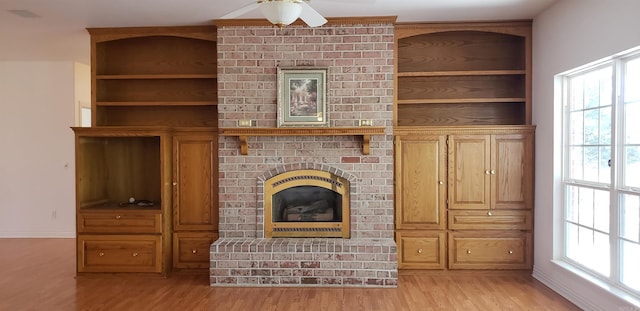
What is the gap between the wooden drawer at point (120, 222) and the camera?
174 inches

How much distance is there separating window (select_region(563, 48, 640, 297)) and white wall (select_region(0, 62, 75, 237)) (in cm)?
647

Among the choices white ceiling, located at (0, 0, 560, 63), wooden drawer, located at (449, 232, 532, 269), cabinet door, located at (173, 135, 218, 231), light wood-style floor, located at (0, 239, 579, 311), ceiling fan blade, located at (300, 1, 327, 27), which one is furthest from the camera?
cabinet door, located at (173, 135, 218, 231)

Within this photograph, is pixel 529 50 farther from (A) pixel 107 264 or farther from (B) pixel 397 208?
(A) pixel 107 264

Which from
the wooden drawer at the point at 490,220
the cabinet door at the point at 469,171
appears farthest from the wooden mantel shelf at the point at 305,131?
the wooden drawer at the point at 490,220

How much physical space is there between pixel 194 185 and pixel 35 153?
3433 mm

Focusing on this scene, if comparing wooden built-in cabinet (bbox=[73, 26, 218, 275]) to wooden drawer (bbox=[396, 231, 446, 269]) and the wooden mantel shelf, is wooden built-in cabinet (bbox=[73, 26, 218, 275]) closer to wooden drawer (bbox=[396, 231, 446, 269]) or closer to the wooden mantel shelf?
the wooden mantel shelf

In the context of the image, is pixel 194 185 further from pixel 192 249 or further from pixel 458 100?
pixel 458 100

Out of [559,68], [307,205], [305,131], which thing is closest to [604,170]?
[559,68]

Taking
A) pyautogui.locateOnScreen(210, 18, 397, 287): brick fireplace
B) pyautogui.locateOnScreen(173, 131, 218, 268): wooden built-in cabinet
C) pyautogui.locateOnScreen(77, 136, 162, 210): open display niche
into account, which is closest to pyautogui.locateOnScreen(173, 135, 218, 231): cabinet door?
pyautogui.locateOnScreen(173, 131, 218, 268): wooden built-in cabinet

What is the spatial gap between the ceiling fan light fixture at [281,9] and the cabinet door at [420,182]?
233 centimetres

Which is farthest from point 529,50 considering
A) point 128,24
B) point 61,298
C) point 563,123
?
point 61,298

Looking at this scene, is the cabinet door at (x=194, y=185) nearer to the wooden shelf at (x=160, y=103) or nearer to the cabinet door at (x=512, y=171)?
the wooden shelf at (x=160, y=103)

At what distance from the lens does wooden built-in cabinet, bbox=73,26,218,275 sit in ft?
14.5

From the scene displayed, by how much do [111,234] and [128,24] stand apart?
2.21 m
